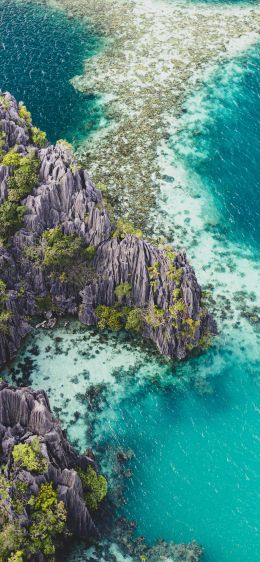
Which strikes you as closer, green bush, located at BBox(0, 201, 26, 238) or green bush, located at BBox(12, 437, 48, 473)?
green bush, located at BBox(12, 437, 48, 473)

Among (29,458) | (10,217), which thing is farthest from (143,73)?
(29,458)

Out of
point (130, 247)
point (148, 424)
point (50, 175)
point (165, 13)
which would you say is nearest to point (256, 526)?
point (148, 424)

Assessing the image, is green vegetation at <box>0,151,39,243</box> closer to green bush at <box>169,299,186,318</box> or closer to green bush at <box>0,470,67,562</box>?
green bush at <box>169,299,186,318</box>

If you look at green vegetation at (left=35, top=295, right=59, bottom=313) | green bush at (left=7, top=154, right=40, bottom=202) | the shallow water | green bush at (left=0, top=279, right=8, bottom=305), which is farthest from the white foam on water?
green bush at (left=0, top=279, right=8, bottom=305)

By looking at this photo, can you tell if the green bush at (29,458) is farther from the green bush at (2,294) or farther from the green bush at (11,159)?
the green bush at (11,159)

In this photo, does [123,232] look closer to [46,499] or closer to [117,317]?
[117,317]

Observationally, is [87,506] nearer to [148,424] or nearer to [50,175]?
[148,424]
